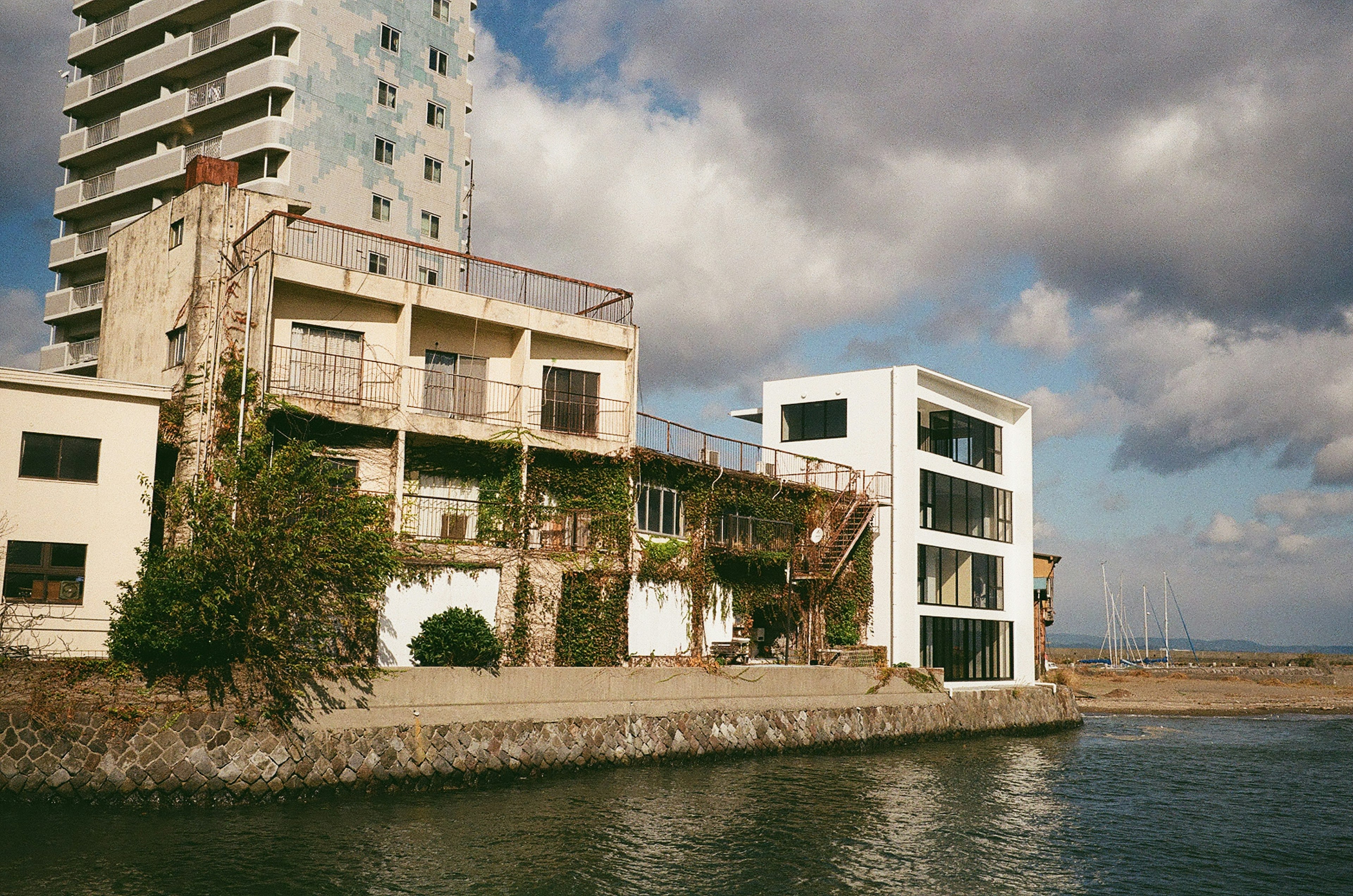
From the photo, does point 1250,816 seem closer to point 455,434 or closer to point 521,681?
point 521,681

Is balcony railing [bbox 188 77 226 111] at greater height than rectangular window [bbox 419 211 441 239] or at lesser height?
greater

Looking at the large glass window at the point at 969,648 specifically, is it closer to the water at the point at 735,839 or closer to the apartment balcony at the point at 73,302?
the water at the point at 735,839

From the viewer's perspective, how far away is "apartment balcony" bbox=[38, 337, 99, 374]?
2002 inches

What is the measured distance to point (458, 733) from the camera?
2416cm

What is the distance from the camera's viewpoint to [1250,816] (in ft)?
81.9

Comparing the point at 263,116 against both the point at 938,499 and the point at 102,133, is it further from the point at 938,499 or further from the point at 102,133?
the point at 938,499

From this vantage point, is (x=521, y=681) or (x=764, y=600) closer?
(x=521, y=681)

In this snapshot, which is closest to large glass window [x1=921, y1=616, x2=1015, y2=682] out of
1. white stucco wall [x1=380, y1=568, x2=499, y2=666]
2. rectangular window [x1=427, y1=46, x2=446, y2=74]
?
white stucco wall [x1=380, y1=568, x2=499, y2=666]

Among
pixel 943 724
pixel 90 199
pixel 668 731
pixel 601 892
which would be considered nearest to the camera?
pixel 601 892

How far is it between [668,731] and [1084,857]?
11000mm

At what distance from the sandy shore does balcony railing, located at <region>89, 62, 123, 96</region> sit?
54.6 metres

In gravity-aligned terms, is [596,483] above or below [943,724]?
above

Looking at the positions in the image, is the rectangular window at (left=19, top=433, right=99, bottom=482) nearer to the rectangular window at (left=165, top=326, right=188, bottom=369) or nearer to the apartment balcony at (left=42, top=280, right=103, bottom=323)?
the rectangular window at (left=165, top=326, right=188, bottom=369)

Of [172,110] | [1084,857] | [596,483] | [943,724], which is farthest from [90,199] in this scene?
[1084,857]
